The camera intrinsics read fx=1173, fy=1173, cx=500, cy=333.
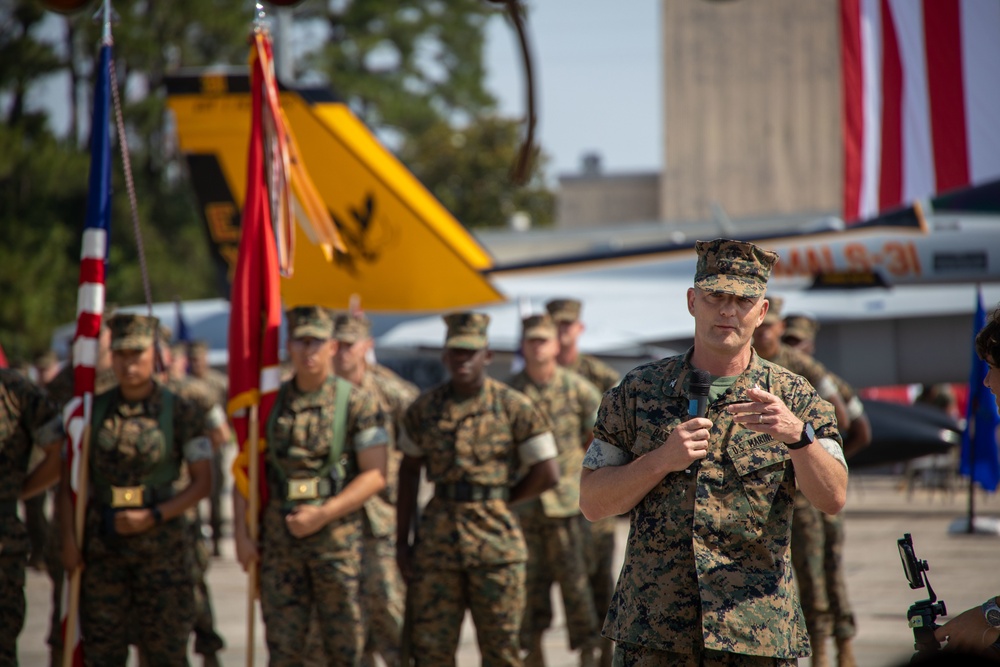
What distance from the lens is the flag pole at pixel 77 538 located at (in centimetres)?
564

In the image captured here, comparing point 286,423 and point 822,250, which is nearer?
point 286,423

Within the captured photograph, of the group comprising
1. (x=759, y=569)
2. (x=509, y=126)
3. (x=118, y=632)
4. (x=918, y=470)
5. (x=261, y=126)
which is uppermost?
(x=509, y=126)

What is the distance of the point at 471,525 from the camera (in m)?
5.79

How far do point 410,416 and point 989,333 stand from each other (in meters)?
3.33

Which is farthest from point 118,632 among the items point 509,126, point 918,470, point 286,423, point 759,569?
point 509,126

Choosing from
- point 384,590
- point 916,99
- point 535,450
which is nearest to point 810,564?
point 535,450

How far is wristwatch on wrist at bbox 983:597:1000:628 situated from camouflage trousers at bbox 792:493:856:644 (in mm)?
3400

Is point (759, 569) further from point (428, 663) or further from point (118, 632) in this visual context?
point (118, 632)

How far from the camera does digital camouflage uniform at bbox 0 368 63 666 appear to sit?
559 cm

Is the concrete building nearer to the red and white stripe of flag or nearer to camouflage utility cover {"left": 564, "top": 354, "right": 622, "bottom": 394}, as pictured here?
the red and white stripe of flag

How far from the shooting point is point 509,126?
1619 inches

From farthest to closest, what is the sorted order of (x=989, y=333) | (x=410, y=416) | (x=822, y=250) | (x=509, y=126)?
(x=509, y=126) → (x=822, y=250) → (x=410, y=416) → (x=989, y=333)

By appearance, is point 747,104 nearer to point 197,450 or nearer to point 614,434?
point 197,450

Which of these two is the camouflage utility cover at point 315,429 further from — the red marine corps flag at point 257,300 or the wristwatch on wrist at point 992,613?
the wristwatch on wrist at point 992,613
